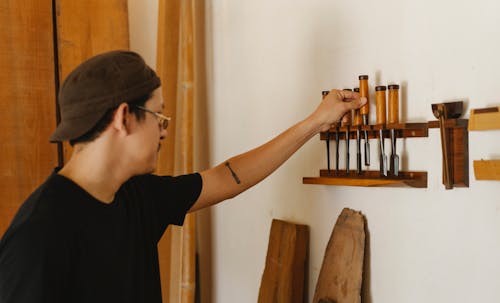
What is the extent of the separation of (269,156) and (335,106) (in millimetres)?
272

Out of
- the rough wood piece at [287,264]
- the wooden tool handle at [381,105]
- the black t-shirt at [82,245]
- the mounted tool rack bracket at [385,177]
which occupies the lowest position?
the rough wood piece at [287,264]

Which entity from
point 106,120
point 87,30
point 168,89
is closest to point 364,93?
point 106,120

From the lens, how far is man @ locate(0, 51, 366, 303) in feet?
4.01

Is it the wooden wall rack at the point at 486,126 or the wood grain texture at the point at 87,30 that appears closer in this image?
the wooden wall rack at the point at 486,126

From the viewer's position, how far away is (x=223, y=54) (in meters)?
2.61

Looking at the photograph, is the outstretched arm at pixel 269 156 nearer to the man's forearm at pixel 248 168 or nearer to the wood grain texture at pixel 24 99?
the man's forearm at pixel 248 168

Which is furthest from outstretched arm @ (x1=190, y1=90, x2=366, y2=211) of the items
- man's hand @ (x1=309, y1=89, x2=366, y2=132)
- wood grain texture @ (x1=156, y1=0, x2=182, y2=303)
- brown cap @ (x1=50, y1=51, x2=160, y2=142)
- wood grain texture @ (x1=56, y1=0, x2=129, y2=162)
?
wood grain texture @ (x1=56, y1=0, x2=129, y2=162)

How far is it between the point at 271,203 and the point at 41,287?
48.2 inches

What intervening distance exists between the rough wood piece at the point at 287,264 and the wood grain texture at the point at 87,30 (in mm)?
1008

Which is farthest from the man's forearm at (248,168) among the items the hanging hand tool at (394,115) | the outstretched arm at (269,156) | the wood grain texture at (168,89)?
the wood grain texture at (168,89)

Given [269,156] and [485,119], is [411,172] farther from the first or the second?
[269,156]

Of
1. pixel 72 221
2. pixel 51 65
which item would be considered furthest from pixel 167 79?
pixel 72 221

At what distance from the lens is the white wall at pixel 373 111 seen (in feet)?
4.80

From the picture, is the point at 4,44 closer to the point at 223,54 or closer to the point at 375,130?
the point at 223,54
